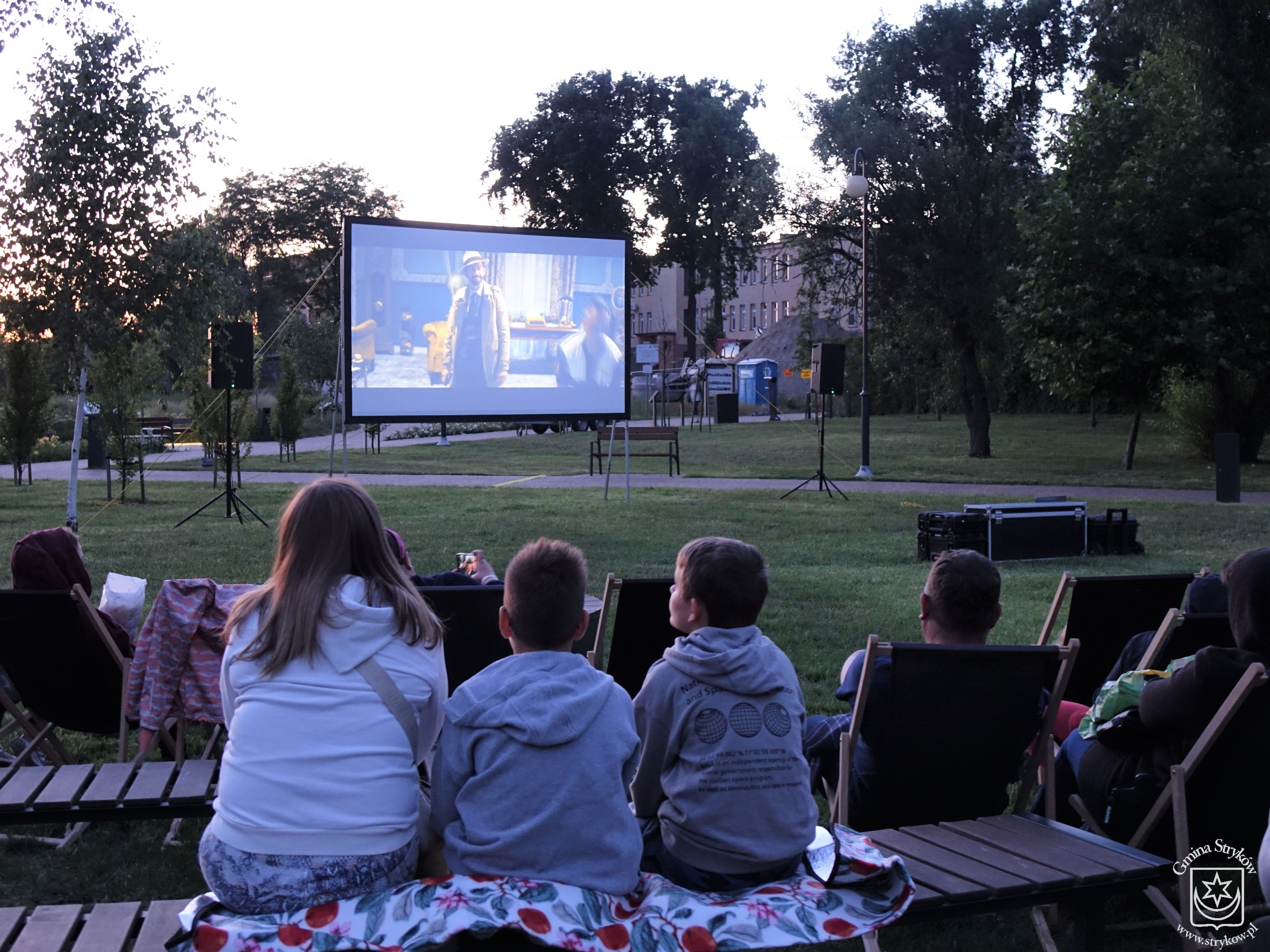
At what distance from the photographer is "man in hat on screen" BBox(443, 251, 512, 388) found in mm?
11539

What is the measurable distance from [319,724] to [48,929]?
29.4 inches

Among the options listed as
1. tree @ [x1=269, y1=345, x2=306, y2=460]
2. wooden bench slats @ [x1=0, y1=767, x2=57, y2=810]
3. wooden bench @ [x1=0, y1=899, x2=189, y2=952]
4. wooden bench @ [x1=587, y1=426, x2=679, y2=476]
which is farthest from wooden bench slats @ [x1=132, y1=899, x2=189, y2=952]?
tree @ [x1=269, y1=345, x2=306, y2=460]

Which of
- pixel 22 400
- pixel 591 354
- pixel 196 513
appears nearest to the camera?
pixel 591 354

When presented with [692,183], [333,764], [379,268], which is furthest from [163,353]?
[692,183]

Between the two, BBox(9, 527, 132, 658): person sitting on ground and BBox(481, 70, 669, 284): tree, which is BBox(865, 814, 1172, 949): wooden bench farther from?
BBox(481, 70, 669, 284): tree

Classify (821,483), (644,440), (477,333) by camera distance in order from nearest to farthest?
(477,333)
(821,483)
(644,440)

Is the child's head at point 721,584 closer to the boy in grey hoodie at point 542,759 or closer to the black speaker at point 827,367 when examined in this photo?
the boy in grey hoodie at point 542,759

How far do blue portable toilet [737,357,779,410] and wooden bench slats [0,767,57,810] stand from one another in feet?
154

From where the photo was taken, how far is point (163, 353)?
12.1m

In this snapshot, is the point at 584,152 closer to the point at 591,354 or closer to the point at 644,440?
the point at 644,440

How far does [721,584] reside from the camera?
2.71 meters

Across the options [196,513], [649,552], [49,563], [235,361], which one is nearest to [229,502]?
[196,513]

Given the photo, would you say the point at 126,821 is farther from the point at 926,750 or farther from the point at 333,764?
the point at 926,750

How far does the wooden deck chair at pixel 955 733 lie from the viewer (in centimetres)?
302
